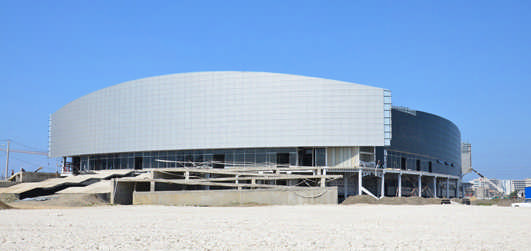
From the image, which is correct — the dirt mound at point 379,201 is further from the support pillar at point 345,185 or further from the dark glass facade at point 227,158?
the dark glass facade at point 227,158

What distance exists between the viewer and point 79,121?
3012 inches

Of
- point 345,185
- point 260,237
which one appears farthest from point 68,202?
point 345,185

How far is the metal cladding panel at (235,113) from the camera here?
59.5 meters

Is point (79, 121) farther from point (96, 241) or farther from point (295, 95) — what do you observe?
point (96, 241)

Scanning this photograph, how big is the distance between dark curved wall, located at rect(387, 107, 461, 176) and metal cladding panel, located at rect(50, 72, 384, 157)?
34.4 feet

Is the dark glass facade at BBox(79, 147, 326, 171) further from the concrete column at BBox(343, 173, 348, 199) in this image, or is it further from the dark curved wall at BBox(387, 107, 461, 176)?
the dark curved wall at BBox(387, 107, 461, 176)

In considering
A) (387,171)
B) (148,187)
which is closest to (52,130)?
(148,187)

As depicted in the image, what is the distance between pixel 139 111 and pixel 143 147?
509cm

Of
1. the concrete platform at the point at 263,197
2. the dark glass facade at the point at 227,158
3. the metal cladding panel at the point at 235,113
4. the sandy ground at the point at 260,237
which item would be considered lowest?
the concrete platform at the point at 263,197

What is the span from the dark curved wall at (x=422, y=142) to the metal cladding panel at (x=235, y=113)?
34.4 feet

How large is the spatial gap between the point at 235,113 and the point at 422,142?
104ft

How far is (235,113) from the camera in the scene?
62.4 metres

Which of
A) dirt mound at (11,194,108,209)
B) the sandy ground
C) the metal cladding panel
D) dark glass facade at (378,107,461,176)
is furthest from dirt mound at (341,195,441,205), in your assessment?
the sandy ground

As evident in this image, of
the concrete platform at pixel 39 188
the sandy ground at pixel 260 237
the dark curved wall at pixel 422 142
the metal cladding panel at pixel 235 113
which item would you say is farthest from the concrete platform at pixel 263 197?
the dark curved wall at pixel 422 142
